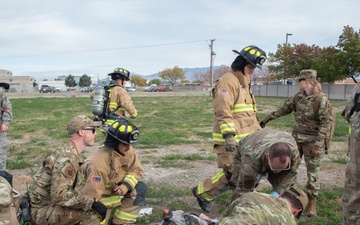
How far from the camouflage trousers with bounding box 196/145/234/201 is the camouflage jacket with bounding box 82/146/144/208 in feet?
3.26

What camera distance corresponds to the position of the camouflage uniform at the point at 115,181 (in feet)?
14.1

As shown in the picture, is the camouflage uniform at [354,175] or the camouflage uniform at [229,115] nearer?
the camouflage uniform at [354,175]

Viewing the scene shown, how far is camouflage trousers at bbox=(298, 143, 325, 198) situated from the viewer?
525 cm

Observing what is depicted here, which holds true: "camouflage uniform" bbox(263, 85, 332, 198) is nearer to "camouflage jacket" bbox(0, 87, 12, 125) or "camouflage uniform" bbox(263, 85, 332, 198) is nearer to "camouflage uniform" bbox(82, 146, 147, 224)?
"camouflage uniform" bbox(82, 146, 147, 224)

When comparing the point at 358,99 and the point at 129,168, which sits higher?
the point at 358,99

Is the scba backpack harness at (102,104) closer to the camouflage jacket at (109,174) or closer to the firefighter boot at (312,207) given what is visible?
the camouflage jacket at (109,174)

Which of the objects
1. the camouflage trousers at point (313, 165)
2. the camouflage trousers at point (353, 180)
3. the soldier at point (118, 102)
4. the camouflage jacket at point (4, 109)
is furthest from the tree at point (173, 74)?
the camouflage trousers at point (353, 180)

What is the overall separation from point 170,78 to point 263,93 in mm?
55897

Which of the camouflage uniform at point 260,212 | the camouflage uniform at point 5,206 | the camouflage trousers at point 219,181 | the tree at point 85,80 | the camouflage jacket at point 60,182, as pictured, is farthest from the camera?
the tree at point 85,80

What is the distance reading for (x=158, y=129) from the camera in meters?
13.4

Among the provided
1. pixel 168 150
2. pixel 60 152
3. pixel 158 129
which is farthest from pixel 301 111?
pixel 158 129

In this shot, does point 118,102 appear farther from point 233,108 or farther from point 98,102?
point 233,108

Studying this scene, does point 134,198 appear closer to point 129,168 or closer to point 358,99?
point 129,168

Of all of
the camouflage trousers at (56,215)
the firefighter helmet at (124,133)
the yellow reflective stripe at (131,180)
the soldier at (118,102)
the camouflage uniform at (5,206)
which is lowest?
the camouflage trousers at (56,215)
